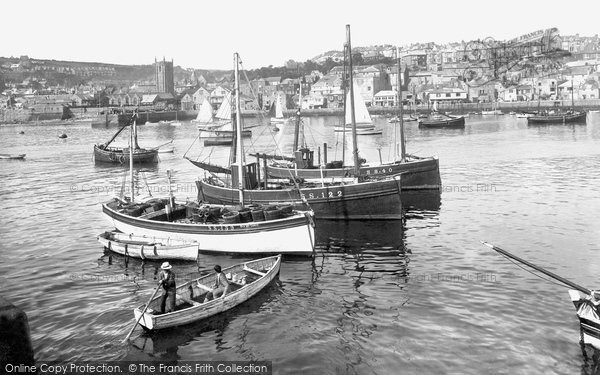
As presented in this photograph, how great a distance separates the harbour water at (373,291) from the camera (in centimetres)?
1686

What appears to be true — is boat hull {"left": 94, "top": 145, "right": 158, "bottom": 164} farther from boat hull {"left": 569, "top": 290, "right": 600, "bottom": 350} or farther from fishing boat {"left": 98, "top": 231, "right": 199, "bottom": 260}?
boat hull {"left": 569, "top": 290, "right": 600, "bottom": 350}

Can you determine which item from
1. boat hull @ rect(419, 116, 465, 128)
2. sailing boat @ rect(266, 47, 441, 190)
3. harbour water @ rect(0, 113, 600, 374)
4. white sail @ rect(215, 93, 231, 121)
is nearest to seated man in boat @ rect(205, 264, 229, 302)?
harbour water @ rect(0, 113, 600, 374)

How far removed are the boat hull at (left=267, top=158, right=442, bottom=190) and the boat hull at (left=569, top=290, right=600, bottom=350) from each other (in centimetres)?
2554

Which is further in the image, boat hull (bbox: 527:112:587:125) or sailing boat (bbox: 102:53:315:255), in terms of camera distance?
boat hull (bbox: 527:112:587:125)

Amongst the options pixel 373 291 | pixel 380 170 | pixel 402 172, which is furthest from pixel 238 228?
pixel 402 172

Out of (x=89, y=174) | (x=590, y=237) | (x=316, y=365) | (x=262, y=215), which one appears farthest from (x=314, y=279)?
(x=89, y=174)

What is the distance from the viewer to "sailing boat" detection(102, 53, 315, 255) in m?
26.3

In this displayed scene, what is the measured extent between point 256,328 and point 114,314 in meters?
5.37

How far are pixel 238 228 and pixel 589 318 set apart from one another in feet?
51.1

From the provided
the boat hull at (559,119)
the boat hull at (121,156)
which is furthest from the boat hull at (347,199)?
the boat hull at (559,119)

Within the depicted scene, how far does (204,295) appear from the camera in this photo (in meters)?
20.9

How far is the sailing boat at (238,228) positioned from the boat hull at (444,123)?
3854 inches

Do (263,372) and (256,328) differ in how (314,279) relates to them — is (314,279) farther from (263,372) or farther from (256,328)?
(263,372)

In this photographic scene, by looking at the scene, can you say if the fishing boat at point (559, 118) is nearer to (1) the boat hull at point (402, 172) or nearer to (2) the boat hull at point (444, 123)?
(2) the boat hull at point (444, 123)
